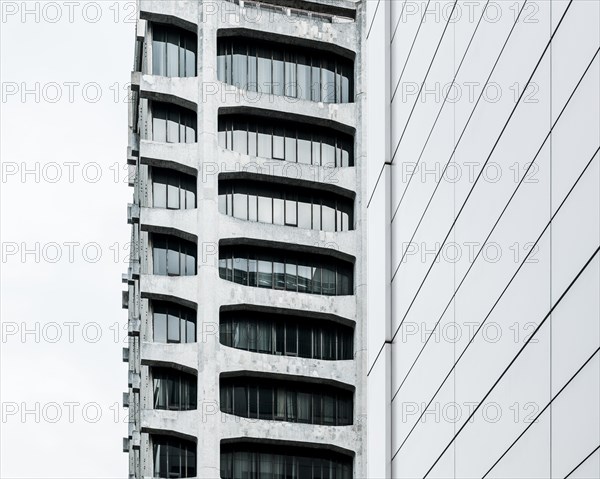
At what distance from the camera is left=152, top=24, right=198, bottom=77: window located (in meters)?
66.8

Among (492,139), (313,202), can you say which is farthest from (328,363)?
(492,139)

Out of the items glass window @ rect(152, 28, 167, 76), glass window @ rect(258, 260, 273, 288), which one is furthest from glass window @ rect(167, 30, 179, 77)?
glass window @ rect(258, 260, 273, 288)

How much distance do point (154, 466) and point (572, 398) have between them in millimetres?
47792

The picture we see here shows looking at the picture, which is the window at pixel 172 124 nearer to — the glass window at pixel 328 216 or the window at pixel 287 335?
the glass window at pixel 328 216

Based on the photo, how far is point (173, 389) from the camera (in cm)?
6247

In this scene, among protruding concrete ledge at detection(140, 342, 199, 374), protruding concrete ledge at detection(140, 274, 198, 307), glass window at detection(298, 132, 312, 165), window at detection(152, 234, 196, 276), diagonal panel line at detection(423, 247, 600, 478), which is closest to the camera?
diagonal panel line at detection(423, 247, 600, 478)

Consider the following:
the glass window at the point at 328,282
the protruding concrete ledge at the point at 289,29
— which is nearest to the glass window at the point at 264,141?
the protruding concrete ledge at the point at 289,29

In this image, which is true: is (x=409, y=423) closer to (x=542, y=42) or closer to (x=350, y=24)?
(x=542, y=42)

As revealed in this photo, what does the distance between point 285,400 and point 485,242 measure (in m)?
45.2

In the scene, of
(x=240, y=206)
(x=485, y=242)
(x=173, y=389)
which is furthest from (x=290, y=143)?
(x=485, y=242)

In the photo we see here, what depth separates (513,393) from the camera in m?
17.7

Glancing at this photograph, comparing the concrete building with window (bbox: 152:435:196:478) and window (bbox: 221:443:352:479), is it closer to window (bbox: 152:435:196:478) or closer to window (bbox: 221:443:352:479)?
window (bbox: 152:435:196:478)

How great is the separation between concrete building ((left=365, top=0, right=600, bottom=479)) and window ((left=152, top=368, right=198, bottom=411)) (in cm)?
3533

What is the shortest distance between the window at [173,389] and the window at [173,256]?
4.74 m
